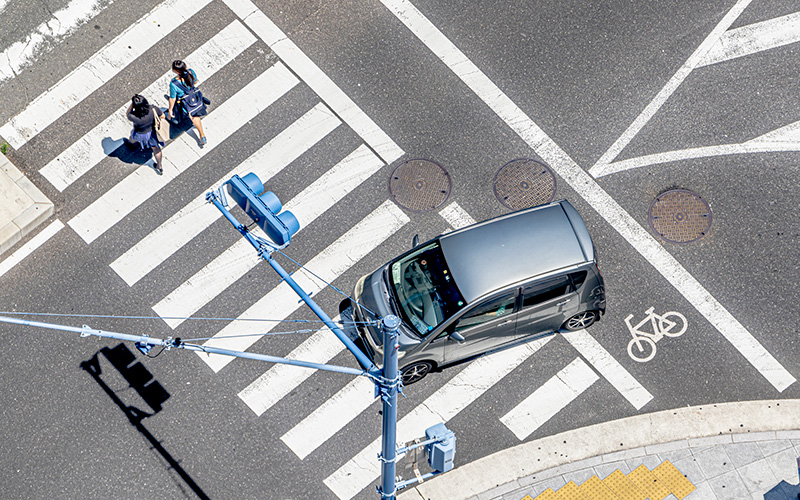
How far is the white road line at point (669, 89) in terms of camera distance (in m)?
14.5

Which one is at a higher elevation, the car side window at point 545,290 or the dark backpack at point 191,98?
the dark backpack at point 191,98

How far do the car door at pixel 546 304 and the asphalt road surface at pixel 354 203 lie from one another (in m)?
0.67

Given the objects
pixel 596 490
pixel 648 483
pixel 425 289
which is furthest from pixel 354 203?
pixel 648 483

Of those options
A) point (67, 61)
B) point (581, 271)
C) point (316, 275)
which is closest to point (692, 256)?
point (581, 271)

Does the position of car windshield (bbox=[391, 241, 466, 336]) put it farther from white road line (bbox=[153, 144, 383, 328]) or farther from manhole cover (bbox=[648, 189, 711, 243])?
manhole cover (bbox=[648, 189, 711, 243])

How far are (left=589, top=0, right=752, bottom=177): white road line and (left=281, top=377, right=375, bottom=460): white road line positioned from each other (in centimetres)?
570

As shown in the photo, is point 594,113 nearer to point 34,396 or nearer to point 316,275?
point 316,275

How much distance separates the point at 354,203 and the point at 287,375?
325cm

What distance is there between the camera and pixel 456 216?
14102 millimetres

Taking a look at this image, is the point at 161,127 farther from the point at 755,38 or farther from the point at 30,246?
the point at 755,38

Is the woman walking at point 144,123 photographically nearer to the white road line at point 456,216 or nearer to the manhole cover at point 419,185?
the manhole cover at point 419,185

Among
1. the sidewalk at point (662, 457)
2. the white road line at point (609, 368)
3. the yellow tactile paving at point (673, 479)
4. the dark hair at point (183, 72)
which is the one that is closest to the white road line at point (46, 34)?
the dark hair at point (183, 72)

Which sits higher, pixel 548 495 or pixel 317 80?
pixel 317 80

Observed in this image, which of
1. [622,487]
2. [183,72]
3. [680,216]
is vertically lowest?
[622,487]
